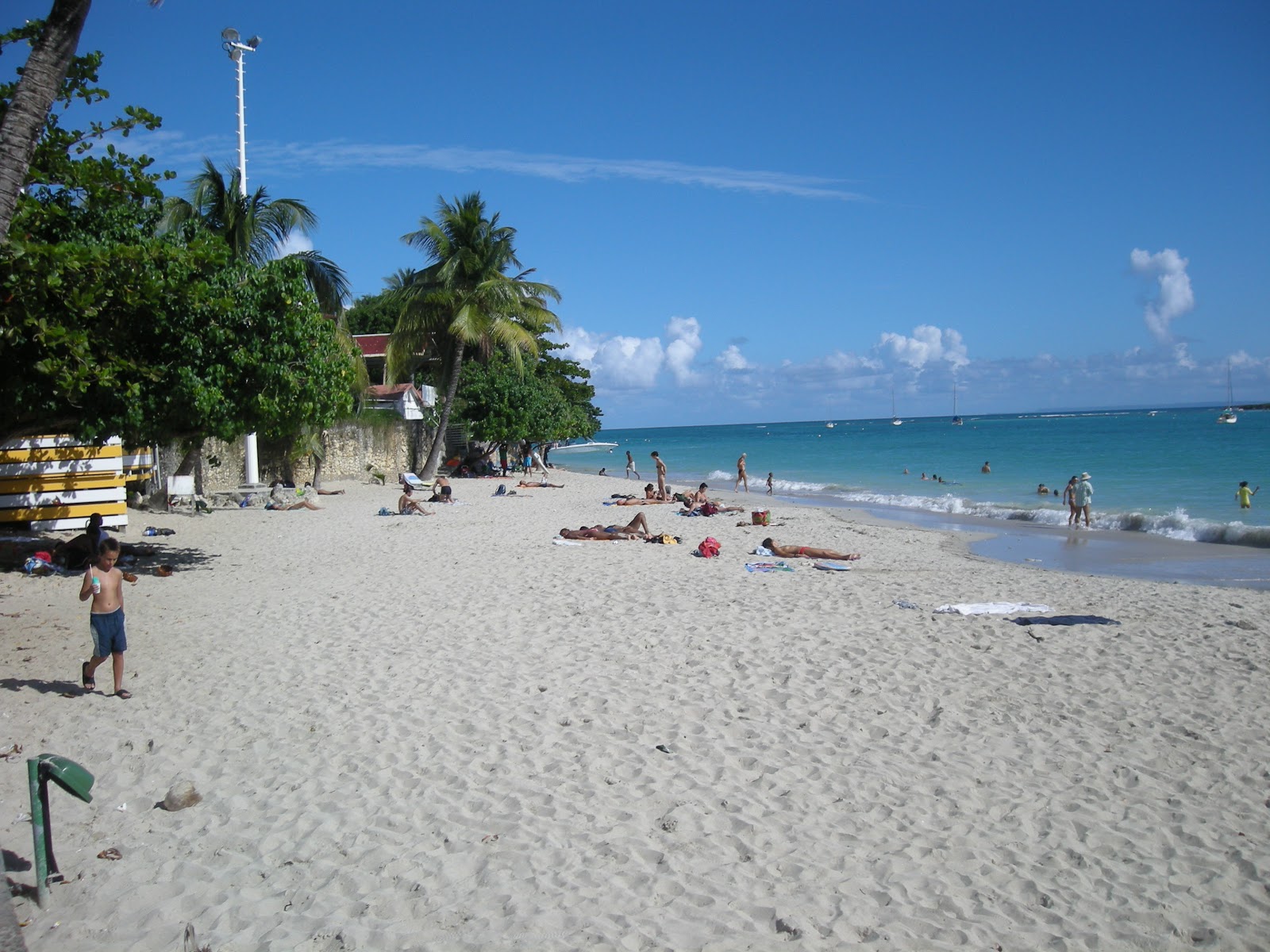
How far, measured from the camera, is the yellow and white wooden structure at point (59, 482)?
13117 mm

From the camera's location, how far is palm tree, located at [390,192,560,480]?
29766mm

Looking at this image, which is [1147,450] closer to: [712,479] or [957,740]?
[712,479]

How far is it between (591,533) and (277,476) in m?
14.8

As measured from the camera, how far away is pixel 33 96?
588 centimetres

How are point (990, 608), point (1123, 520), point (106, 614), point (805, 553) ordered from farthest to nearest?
point (1123, 520) → point (805, 553) → point (990, 608) → point (106, 614)

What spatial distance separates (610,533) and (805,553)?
11.6 ft

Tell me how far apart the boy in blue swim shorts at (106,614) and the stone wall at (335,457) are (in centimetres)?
1457

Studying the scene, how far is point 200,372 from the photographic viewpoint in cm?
1016

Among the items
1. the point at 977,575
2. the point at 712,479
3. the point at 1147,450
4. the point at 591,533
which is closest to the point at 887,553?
the point at 977,575

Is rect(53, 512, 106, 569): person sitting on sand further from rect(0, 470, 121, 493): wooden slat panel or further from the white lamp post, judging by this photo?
the white lamp post

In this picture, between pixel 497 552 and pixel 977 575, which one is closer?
pixel 977 575

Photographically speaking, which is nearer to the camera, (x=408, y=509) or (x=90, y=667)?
(x=90, y=667)

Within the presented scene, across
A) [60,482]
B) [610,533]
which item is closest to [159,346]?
[60,482]

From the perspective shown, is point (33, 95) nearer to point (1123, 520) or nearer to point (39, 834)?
point (39, 834)
